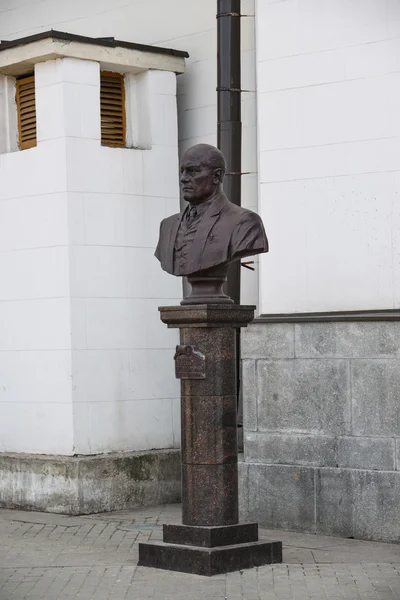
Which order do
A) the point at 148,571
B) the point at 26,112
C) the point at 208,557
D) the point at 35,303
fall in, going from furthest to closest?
the point at 26,112 < the point at 35,303 < the point at 148,571 < the point at 208,557

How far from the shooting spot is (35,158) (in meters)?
10.7

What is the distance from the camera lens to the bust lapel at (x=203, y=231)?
8.03 meters

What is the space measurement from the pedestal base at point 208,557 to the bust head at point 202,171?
2216 mm

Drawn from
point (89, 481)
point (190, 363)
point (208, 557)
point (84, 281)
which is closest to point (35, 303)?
point (84, 281)

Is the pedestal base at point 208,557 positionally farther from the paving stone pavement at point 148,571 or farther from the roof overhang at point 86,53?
the roof overhang at point 86,53

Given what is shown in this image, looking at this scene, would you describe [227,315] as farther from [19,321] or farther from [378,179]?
[19,321]

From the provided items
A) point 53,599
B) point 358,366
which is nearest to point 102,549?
point 53,599

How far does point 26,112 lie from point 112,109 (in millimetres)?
750

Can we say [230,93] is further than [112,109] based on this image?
No

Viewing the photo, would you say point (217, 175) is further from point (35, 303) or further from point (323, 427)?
point (35, 303)

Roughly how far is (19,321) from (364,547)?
12.3 feet

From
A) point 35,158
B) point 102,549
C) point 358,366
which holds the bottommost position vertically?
point 102,549

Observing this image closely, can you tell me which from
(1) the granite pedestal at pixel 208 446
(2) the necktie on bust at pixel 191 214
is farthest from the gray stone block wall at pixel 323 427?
(2) the necktie on bust at pixel 191 214

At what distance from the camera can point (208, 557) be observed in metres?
7.75
